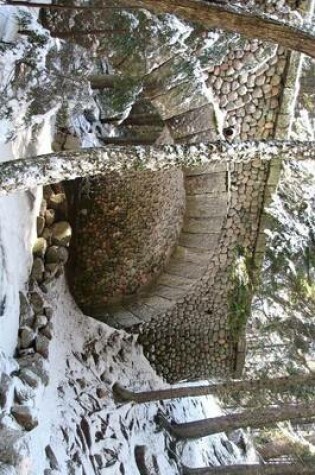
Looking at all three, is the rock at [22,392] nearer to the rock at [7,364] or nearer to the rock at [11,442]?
the rock at [7,364]

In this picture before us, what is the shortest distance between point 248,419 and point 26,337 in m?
2.33

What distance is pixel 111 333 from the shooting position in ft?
24.9

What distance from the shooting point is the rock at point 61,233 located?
6.82 metres

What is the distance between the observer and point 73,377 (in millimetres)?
6270

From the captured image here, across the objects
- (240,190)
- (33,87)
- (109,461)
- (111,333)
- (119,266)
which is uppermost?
(33,87)

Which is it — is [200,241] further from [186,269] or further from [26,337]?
[26,337]

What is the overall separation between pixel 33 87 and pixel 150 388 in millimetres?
4349

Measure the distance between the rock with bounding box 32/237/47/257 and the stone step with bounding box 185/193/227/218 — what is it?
64.0 inches

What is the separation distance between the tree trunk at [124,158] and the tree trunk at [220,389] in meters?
3.28

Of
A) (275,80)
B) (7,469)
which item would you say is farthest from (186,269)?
(7,469)

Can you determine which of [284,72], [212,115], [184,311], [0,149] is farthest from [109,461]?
[284,72]

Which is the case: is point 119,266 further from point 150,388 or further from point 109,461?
point 109,461

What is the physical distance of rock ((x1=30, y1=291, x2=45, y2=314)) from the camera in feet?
19.6

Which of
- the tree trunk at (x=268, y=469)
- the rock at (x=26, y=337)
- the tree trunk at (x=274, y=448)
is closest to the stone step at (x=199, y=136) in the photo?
the rock at (x=26, y=337)
